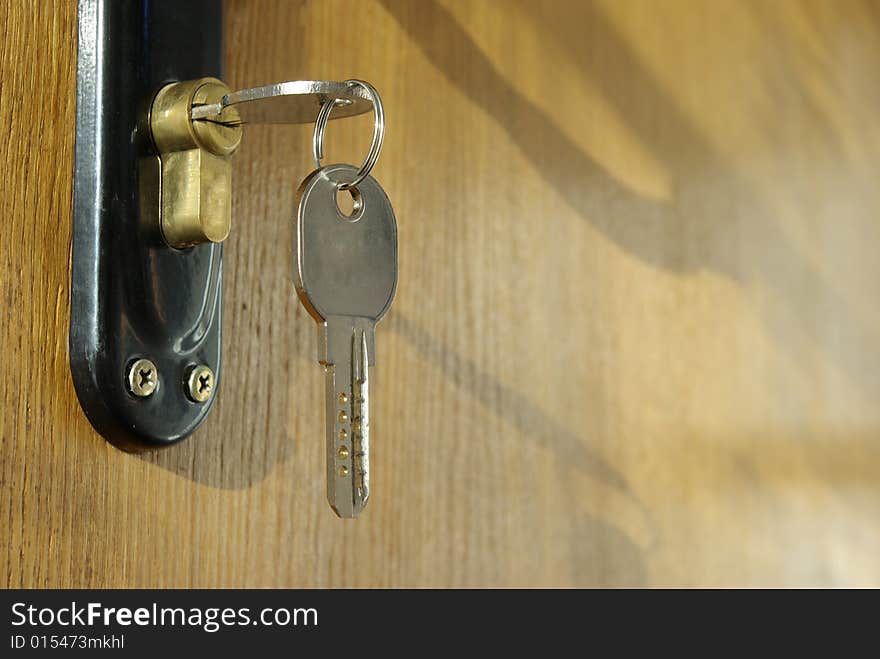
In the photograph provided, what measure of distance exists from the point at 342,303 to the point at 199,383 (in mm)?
62

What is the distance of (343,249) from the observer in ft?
0.99

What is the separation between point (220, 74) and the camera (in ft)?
1.09

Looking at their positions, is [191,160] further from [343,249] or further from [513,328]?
[513,328]

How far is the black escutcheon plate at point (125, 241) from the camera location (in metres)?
0.29

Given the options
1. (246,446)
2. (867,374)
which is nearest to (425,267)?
(246,446)

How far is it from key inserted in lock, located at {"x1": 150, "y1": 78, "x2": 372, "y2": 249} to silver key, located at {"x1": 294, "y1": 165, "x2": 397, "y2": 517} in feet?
0.08

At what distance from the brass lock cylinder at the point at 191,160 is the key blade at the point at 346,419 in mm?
53

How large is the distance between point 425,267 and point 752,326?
357mm

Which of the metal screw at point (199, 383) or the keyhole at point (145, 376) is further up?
the metal screw at point (199, 383)

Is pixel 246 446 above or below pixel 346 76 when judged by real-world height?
below

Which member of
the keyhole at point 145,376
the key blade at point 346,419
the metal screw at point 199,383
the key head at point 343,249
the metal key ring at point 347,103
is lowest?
the key blade at point 346,419
